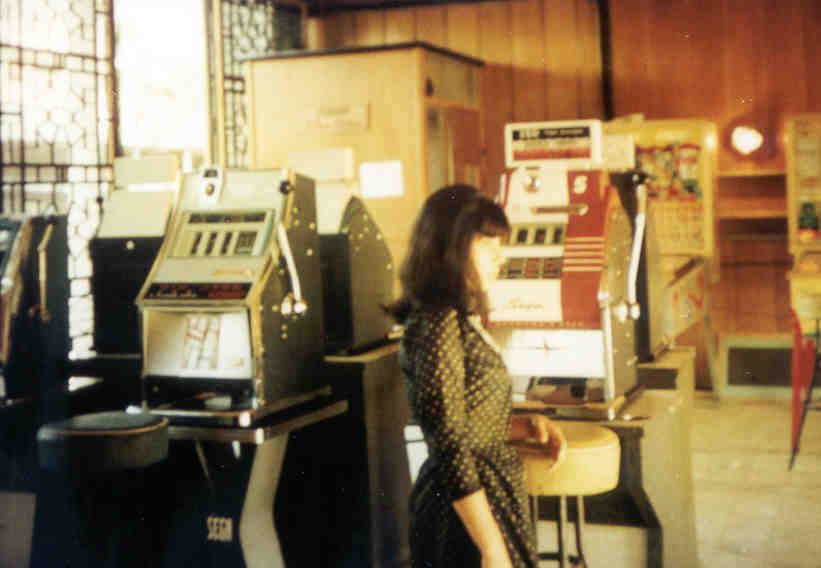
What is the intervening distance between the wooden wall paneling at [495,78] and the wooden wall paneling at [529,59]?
0.05 m

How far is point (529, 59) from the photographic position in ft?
28.2

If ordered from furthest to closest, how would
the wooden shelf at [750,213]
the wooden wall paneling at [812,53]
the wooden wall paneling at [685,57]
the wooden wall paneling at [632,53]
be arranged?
1. the wooden wall paneling at [632,53]
2. the wooden wall paneling at [685,57]
3. the wooden wall paneling at [812,53]
4. the wooden shelf at [750,213]

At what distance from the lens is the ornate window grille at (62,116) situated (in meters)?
6.05

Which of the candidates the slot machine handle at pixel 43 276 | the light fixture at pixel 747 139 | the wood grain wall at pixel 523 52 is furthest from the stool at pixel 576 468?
the wood grain wall at pixel 523 52

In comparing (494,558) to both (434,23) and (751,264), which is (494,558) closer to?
(751,264)

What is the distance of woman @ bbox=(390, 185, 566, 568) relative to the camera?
2420mm

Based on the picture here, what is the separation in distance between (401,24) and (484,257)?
6673 millimetres

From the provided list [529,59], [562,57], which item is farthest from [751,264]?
[529,59]

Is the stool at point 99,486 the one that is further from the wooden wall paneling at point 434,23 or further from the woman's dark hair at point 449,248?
the wooden wall paneling at point 434,23

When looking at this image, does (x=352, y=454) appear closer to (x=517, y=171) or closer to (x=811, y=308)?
(x=517, y=171)

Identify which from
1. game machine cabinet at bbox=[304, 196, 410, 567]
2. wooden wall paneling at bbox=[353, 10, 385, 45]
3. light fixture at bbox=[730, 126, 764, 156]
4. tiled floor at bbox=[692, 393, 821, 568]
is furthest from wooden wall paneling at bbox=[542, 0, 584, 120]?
game machine cabinet at bbox=[304, 196, 410, 567]

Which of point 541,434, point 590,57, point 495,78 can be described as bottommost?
point 541,434

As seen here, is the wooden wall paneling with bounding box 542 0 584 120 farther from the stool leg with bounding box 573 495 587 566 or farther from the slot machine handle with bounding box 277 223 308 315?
the stool leg with bounding box 573 495 587 566

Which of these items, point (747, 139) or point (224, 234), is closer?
point (224, 234)
